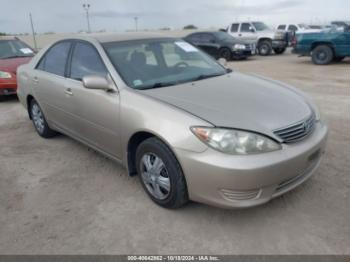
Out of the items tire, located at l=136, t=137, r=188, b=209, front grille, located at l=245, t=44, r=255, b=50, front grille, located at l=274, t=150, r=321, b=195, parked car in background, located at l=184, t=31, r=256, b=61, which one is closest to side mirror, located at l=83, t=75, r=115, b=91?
tire, located at l=136, t=137, r=188, b=209

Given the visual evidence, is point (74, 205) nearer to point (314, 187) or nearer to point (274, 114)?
point (274, 114)

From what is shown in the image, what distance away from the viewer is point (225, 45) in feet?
51.2

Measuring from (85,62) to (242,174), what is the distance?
2.33 m

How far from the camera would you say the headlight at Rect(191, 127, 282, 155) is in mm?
2477

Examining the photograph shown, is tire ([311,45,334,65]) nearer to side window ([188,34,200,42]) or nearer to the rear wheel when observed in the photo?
the rear wheel

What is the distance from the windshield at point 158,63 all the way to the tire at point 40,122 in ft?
6.61

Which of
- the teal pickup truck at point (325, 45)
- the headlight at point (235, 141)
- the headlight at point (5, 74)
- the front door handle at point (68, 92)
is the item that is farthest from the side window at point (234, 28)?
the headlight at point (235, 141)

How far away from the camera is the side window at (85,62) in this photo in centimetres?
347

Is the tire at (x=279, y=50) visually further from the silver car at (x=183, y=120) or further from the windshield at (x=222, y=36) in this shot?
the silver car at (x=183, y=120)

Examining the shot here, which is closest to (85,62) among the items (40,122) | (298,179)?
(40,122)

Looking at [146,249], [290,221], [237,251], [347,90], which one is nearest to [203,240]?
[237,251]

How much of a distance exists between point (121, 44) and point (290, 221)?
2.55m

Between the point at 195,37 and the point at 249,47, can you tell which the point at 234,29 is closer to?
the point at 249,47

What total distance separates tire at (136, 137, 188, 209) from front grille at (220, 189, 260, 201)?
375mm
